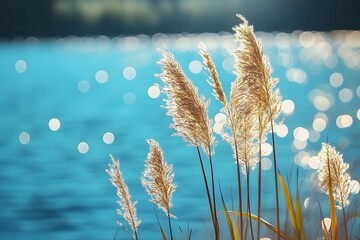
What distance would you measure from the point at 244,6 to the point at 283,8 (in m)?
4.14

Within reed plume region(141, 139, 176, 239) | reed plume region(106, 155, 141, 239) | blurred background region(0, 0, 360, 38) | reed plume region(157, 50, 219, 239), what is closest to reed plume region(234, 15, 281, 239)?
reed plume region(157, 50, 219, 239)

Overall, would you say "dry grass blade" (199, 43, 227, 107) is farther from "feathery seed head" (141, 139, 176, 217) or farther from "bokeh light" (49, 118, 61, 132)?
"bokeh light" (49, 118, 61, 132)

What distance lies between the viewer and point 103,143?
14867 mm

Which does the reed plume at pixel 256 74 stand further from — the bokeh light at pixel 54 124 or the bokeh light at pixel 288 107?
the bokeh light at pixel 288 107

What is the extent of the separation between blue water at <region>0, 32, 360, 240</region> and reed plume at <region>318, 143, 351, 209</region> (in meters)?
0.55

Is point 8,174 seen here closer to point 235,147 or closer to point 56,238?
point 56,238

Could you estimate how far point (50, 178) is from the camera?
37.6ft

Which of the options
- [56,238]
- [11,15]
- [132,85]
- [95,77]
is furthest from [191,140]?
[11,15]

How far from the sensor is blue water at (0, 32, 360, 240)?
8531 mm

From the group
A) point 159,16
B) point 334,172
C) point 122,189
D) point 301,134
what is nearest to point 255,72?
point 334,172

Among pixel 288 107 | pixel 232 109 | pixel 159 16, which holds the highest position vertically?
pixel 159 16

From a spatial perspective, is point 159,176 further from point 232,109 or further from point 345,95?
point 345,95

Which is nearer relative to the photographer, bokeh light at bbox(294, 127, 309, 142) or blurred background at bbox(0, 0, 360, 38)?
bokeh light at bbox(294, 127, 309, 142)

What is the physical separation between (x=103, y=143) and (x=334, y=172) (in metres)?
12.3
